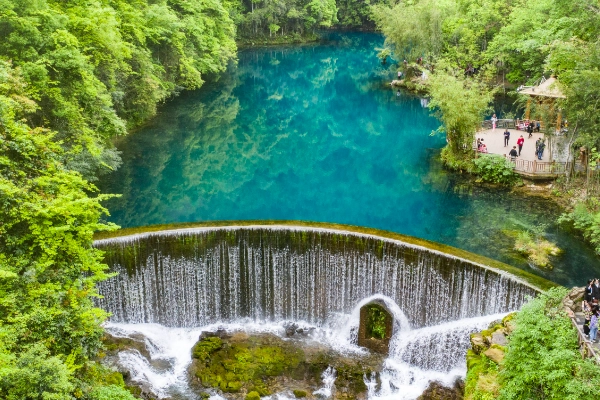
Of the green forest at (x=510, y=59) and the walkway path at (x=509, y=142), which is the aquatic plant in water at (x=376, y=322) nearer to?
the green forest at (x=510, y=59)

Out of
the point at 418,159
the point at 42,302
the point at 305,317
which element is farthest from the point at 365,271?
the point at 418,159

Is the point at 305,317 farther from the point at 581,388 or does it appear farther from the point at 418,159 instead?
the point at 418,159

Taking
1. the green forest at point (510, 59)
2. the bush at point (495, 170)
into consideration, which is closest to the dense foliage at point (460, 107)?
the green forest at point (510, 59)

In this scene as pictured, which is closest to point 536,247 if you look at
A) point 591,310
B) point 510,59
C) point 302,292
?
point 591,310

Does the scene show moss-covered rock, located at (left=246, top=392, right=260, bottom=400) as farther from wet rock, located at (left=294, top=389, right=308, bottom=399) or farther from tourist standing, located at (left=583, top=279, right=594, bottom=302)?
tourist standing, located at (left=583, top=279, right=594, bottom=302)

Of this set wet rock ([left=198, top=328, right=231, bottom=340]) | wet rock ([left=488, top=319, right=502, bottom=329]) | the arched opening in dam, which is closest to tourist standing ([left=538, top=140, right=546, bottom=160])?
the arched opening in dam
